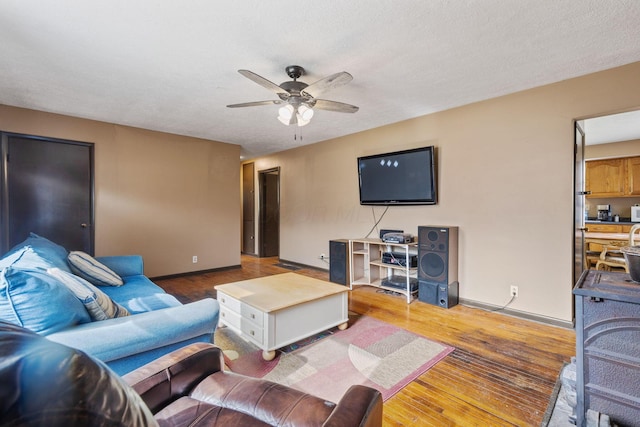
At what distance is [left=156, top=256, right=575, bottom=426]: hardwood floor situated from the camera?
1.62 m

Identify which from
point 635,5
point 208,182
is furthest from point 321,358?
point 208,182

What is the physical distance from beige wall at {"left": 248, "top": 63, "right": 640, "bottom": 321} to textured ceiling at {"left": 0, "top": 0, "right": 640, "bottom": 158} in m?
0.22

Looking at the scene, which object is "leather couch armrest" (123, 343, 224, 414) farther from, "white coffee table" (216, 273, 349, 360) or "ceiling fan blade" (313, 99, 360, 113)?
"ceiling fan blade" (313, 99, 360, 113)

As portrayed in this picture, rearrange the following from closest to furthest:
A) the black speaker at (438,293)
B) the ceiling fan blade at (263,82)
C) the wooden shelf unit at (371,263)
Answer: the ceiling fan blade at (263,82), the black speaker at (438,293), the wooden shelf unit at (371,263)

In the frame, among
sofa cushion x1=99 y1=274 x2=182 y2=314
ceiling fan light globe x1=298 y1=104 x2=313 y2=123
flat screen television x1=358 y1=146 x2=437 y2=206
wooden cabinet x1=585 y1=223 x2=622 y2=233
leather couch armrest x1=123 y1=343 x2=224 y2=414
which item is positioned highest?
ceiling fan light globe x1=298 y1=104 x2=313 y2=123

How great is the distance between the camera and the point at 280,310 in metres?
2.23

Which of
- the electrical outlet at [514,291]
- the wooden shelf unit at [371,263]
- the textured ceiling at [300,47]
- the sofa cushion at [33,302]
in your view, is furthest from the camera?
the wooden shelf unit at [371,263]

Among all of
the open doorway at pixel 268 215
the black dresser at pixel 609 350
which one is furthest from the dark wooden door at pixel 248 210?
the black dresser at pixel 609 350

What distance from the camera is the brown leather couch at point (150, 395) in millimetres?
333

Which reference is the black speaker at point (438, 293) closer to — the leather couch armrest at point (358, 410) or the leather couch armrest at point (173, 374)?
the leather couch armrest at point (358, 410)

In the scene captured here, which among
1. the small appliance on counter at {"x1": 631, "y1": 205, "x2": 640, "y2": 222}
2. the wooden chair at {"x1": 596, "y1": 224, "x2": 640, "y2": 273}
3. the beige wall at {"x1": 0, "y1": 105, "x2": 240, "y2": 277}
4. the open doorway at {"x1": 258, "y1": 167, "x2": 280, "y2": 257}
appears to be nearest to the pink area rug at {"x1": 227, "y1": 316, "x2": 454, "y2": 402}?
the wooden chair at {"x1": 596, "y1": 224, "x2": 640, "y2": 273}

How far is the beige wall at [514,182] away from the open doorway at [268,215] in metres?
3.22

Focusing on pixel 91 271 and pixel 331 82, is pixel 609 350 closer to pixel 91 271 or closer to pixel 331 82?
pixel 331 82

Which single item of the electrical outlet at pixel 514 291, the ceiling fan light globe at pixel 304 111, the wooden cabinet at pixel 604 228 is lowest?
the electrical outlet at pixel 514 291
